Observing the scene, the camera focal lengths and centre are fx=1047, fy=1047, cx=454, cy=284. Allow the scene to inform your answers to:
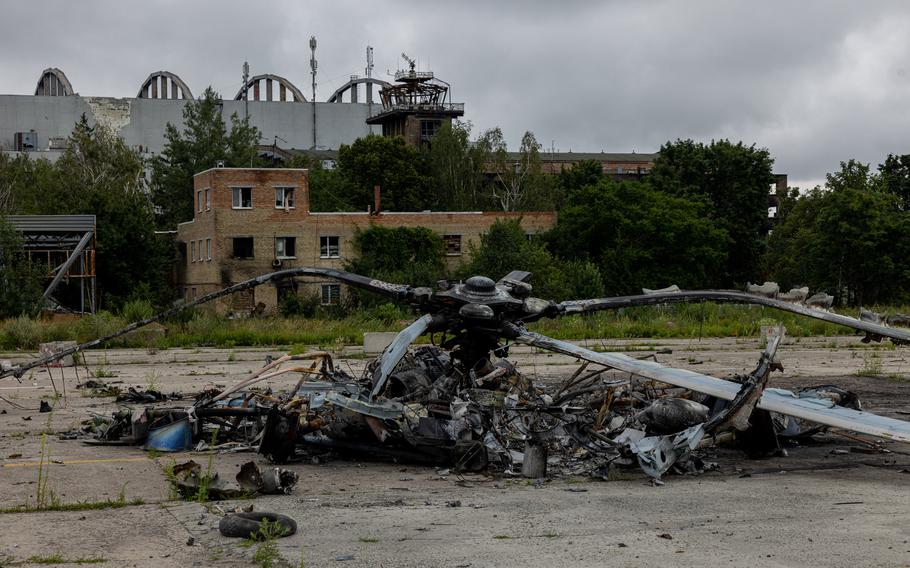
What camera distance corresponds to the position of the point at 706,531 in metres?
8.81

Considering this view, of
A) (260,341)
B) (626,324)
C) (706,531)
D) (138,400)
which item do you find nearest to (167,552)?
(706,531)

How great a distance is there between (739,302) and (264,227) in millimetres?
55568

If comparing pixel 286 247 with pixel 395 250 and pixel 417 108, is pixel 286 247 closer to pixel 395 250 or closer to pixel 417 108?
pixel 395 250

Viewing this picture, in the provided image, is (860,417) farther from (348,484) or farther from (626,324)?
(626,324)

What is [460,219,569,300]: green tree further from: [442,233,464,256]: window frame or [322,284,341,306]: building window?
[322,284,341,306]: building window

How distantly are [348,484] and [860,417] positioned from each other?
5.33 meters

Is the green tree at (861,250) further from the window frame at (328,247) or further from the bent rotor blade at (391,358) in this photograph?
the bent rotor blade at (391,358)

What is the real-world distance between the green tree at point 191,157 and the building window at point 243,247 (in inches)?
981

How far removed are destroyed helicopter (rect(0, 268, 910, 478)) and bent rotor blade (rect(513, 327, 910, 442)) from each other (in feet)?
0.06

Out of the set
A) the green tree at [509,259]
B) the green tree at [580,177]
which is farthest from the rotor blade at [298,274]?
the green tree at [580,177]

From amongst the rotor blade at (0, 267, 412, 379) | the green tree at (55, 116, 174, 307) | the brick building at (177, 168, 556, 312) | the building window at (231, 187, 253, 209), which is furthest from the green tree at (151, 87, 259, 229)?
the rotor blade at (0, 267, 412, 379)

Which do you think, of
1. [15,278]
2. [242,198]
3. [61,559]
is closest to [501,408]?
[61,559]

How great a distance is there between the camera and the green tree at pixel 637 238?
225ft

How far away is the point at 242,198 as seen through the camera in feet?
215
